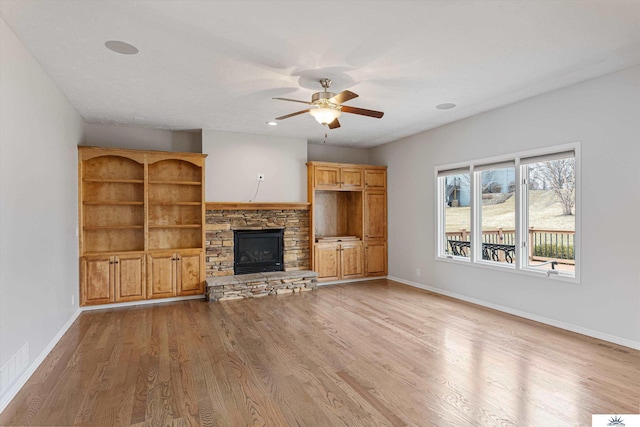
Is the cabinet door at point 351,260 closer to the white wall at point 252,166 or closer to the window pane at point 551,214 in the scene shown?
the white wall at point 252,166

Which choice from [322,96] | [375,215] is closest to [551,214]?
[322,96]

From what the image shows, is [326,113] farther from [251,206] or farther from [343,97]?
[251,206]

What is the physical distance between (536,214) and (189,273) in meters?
5.11

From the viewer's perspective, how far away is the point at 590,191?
3.81 m

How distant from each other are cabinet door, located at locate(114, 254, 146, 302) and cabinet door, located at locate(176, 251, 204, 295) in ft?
1.68

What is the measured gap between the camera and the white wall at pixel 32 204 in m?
2.59

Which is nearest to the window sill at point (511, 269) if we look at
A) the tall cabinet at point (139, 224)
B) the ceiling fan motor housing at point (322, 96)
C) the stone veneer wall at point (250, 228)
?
the stone veneer wall at point (250, 228)

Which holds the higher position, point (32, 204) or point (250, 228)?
point (32, 204)

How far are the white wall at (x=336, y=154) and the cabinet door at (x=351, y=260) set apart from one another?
1.90 m

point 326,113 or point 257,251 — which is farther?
point 257,251

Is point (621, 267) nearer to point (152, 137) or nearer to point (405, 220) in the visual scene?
point (405, 220)

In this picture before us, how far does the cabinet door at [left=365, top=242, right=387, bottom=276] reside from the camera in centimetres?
712

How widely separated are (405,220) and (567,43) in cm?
409

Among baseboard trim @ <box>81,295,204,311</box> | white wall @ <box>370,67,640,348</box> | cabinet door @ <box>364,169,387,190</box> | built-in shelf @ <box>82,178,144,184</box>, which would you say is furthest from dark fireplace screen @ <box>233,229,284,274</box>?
white wall @ <box>370,67,640,348</box>
